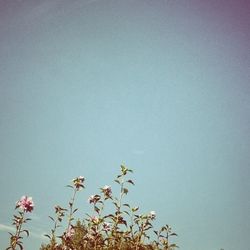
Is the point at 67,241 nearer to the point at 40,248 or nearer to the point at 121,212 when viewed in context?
the point at 121,212

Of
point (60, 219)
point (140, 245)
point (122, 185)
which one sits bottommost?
point (140, 245)

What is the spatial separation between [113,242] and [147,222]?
3.85ft

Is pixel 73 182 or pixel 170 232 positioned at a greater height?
pixel 73 182

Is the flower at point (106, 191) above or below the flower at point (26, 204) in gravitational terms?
above

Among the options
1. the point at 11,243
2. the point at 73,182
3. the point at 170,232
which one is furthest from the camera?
the point at 73,182

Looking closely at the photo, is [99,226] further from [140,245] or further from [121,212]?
[140,245]

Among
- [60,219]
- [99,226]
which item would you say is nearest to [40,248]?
[60,219]

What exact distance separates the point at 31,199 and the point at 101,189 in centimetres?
222

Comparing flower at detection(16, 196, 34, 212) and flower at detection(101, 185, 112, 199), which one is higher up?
flower at detection(101, 185, 112, 199)

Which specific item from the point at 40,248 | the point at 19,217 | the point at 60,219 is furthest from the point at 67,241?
the point at 40,248

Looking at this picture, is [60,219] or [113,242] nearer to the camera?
[113,242]

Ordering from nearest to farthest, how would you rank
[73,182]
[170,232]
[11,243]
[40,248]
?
[11,243], [170,232], [73,182], [40,248]

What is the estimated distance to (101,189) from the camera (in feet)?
29.8

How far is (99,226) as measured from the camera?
782cm
